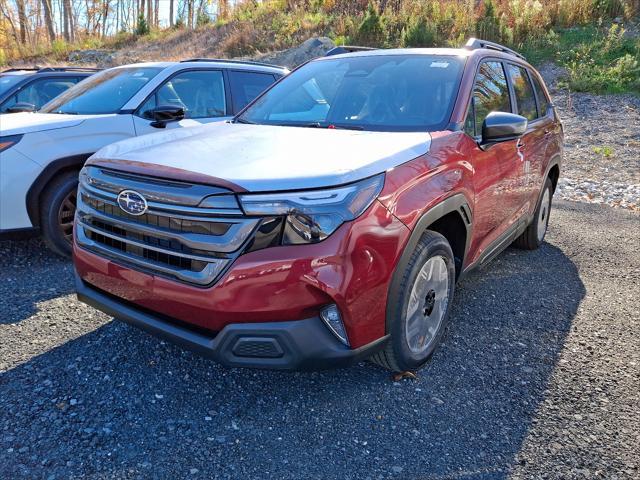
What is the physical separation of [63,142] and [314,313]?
→ 313 cm

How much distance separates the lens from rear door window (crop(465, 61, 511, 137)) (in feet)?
10.5

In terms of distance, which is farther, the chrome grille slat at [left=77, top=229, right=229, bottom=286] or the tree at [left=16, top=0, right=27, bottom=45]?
the tree at [left=16, top=0, right=27, bottom=45]

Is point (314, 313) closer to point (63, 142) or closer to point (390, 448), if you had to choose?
point (390, 448)

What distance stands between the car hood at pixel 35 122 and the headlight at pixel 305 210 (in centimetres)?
287

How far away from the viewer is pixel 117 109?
4.64m

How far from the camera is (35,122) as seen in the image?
4188 millimetres

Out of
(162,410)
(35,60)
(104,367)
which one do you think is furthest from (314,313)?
(35,60)

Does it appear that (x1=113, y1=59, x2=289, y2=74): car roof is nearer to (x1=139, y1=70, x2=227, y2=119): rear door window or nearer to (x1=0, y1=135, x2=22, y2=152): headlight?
(x1=139, y1=70, x2=227, y2=119): rear door window

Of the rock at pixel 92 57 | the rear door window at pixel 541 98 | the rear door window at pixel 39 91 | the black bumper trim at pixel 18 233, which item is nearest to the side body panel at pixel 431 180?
the rear door window at pixel 541 98

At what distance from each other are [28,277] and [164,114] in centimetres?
180

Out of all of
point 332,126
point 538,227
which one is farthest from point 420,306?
point 538,227

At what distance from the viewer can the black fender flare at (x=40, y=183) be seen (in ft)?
13.2

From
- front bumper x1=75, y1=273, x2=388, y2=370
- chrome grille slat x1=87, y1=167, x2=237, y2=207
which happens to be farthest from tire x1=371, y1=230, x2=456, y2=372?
chrome grille slat x1=87, y1=167, x2=237, y2=207

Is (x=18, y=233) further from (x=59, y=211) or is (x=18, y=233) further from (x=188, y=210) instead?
(x=188, y=210)
